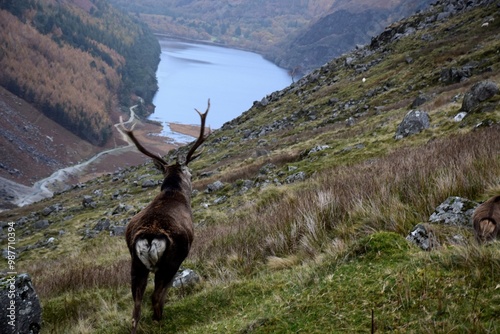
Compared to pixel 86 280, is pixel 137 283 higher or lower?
higher

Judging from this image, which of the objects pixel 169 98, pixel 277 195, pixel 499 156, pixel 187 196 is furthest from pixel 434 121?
pixel 169 98

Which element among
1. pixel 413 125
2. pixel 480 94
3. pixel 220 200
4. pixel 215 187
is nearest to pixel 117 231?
pixel 215 187

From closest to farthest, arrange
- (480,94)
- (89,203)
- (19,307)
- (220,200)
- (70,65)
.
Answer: (19,307) → (480,94) → (220,200) → (89,203) → (70,65)

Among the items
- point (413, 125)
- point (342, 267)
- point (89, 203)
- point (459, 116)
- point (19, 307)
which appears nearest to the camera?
point (342, 267)

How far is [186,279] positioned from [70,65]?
510 feet

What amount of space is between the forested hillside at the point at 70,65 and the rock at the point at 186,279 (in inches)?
4453

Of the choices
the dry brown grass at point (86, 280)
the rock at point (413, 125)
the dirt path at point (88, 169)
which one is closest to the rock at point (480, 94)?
the rock at point (413, 125)

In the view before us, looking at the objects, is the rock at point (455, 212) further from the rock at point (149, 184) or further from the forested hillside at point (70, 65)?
the forested hillside at point (70, 65)

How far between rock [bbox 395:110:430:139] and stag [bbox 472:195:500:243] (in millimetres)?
12304

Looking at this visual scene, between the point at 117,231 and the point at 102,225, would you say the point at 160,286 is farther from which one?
the point at 102,225

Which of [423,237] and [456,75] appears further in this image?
[456,75]

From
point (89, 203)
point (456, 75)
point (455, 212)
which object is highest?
point (456, 75)

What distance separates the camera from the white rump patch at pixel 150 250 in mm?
4277

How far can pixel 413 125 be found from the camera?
16.0 m
